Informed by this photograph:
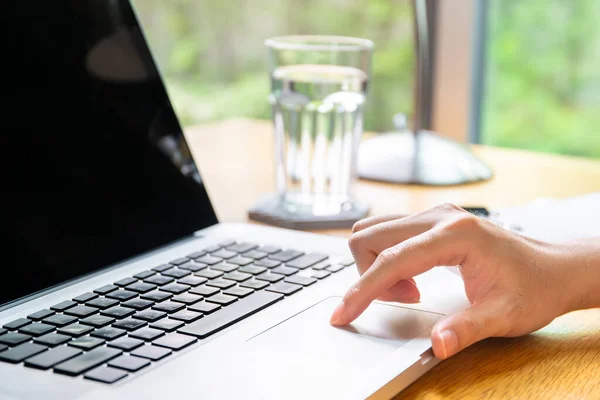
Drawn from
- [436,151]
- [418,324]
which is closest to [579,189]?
[436,151]

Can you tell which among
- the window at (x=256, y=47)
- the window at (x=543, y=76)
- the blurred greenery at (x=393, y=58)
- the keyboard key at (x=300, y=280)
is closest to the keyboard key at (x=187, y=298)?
the keyboard key at (x=300, y=280)

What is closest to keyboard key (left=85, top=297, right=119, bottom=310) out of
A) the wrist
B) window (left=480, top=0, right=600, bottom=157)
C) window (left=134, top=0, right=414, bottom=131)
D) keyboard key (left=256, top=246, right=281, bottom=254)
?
keyboard key (left=256, top=246, right=281, bottom=254)

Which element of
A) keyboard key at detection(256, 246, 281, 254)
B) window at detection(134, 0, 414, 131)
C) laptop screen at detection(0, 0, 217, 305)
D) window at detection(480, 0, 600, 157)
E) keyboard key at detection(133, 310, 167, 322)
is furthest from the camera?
window at detection(134, 0, 414, 131)

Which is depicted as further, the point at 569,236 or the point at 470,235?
the point at 569,236

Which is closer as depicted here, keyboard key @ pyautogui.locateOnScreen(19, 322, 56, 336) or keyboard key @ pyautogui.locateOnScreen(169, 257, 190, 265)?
keyboard key @ pyautogui.locateOnScreen(19, 322, 56, 336)

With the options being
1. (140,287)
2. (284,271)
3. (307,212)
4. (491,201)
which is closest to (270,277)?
(284,271)

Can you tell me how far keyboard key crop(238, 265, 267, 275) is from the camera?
30.4 inches

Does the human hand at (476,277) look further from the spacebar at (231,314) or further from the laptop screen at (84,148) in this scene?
the laptop screen at (84,148)

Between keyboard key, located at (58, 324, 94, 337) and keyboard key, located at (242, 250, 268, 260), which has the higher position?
keyboard key, located at (58, 324, 94, 337)

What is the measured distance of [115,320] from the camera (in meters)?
0.63

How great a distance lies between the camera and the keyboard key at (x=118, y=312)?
64 cm

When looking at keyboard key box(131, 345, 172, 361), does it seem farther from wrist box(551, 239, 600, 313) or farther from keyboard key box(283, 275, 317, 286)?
wrist box(551, 239, 600, 313)

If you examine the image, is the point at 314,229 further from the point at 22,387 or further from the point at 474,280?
the point at 22,387

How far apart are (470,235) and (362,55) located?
496mm
